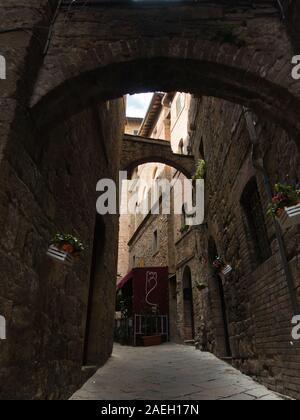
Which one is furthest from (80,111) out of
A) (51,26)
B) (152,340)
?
(152,340)

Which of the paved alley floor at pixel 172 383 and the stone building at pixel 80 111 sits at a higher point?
the stone building at pixel 80 111

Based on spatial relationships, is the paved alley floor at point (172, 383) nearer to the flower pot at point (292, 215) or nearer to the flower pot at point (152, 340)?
the flower pot at point (292, 215)

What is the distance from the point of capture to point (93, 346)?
5.93 meters

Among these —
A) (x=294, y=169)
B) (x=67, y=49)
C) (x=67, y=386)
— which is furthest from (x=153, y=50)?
(x=67, y=386)

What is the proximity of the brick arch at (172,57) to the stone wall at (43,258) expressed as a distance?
554mm

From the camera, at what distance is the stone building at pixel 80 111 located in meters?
2.73

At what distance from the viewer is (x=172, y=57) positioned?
332cm

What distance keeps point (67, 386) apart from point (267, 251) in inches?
134

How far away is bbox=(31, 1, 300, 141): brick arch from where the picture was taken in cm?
320

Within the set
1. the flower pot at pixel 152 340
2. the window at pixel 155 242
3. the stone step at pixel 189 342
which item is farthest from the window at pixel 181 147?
the stone step at pixel 189 342

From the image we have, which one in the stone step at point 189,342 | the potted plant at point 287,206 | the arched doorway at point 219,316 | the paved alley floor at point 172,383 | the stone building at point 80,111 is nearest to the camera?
the stone building at point 80,111

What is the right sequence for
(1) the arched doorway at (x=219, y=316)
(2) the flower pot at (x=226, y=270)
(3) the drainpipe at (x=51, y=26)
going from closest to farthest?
(3) the drainpipe at (x=51, y=26), (2) the flower pot at (x=226, y=270), (1) the arched doorway at (x=219, y=316)

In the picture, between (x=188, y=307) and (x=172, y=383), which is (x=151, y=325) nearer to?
(x=188, y=307)
